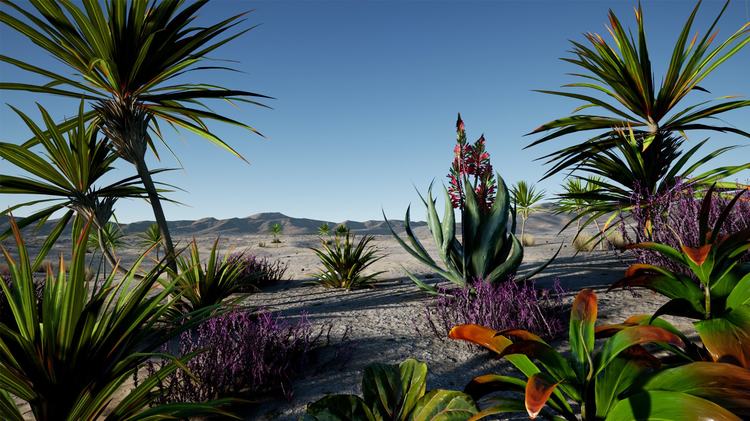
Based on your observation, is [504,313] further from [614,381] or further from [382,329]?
[614,381]

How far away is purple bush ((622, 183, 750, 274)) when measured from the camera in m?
3.56

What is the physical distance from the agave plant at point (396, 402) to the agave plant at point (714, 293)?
1110 millimetres

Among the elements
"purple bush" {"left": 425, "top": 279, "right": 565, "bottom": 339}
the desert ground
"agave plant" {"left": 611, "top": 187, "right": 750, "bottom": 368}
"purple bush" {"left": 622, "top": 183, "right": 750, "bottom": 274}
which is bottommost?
the desert ground

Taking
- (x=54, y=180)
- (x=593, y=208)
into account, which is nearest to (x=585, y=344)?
(x=593, y=208)

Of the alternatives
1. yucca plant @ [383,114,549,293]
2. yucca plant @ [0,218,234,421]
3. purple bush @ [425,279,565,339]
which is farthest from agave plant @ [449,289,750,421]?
yucca plant @ [383,114,549,293]

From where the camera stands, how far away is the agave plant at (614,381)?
1239 mm

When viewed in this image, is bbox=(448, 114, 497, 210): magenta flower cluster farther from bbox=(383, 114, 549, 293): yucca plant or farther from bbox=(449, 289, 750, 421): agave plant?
bbox=(449, 289, 750, 421): agave plant

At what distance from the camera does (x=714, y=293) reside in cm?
212

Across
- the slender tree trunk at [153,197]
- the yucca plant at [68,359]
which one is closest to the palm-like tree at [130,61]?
the slender tree trunk at [153,197]

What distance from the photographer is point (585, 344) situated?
1.61 metres

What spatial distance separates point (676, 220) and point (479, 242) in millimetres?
1793

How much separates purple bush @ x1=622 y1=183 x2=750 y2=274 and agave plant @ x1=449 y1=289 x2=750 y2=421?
2.25 meters

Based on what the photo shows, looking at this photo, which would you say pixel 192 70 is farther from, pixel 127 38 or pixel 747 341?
pixel 747 341

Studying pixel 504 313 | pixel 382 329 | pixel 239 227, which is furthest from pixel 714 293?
pixel 239 227
